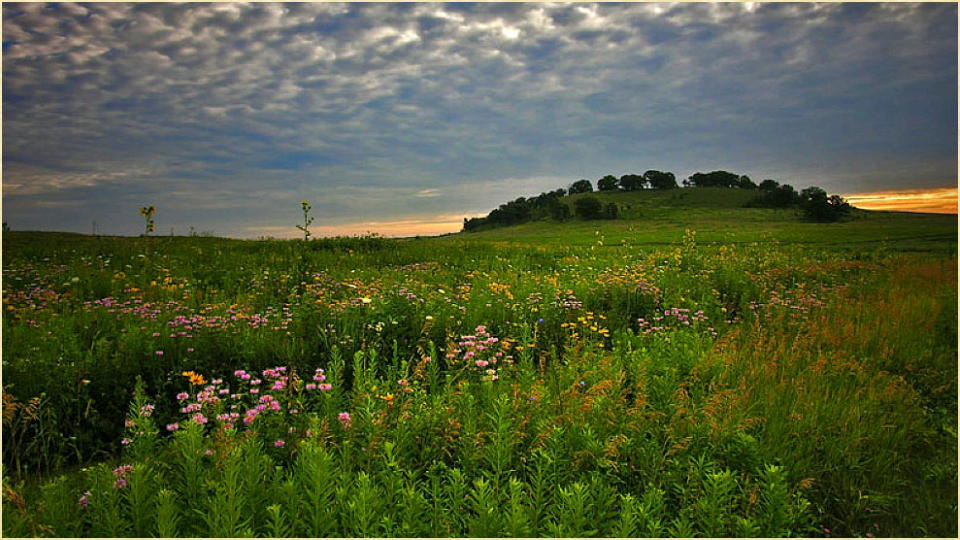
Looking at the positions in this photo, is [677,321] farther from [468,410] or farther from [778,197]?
[778,197]

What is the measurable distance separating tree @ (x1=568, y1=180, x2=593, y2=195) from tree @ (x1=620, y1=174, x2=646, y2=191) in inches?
151

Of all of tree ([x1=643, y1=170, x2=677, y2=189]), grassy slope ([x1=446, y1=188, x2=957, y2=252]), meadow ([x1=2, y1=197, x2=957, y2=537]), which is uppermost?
tree ([x1=643, y1=170, x2=677, y2=189])

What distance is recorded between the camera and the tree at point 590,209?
43781mm

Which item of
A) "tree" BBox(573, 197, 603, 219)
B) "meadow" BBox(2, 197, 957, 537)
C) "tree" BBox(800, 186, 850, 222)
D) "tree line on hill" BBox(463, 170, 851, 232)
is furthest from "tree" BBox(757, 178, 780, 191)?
"meadow" BBox(2, 197, 957, 537)

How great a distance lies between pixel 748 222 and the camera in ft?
80.0

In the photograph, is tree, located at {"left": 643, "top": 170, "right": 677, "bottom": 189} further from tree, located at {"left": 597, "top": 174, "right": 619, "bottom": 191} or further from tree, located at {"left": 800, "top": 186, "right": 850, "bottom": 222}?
tree, located at {"left": 800, "top": 186, "right": 850, "bottom": 222}

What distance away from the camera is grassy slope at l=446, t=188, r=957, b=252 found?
11844mm

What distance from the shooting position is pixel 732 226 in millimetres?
23000

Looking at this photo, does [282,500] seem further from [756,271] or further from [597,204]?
[597,204]

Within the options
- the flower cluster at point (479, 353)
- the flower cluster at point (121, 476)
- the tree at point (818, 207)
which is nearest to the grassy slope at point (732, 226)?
the tree at point (818, 207)

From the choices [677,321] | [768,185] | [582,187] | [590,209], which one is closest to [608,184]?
[582,187]

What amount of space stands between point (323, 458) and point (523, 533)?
107 centimetres

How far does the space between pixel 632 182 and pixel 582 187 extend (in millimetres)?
6175

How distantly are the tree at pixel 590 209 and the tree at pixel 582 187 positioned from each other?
7.92m
